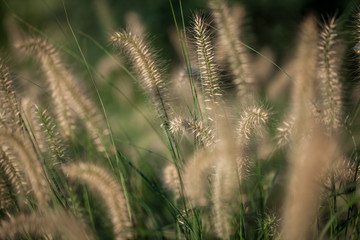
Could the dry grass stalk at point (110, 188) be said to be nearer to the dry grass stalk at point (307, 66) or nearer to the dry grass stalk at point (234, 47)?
the dry grass stalk at point (234, 47)

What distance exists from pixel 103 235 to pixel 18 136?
2.43 feet

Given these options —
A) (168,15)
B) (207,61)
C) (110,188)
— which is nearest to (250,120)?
(207,61)

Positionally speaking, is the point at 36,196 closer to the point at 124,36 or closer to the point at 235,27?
the point at 124,36

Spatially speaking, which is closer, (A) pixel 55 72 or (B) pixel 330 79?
(B) pixel 330 79

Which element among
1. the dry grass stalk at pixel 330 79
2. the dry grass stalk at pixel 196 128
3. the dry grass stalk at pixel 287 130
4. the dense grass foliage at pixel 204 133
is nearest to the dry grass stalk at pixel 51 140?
the dense grass foliage at pixel 204 133

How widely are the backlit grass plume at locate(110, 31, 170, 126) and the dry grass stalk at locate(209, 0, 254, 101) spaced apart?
0.80 ft

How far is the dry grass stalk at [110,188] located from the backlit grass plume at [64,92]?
9cm

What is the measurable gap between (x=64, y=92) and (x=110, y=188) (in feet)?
1.27

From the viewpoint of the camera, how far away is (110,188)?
47.8 inches

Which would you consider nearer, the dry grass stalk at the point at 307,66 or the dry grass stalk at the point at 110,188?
the dry grass stalk at the point at 307,66

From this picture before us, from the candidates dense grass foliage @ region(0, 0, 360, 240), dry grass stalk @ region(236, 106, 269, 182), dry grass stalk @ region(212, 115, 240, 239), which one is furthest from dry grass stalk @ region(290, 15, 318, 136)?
dry grass stalk @ region(212, 115, 240, 239)

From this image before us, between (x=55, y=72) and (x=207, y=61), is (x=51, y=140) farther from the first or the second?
(x=207, y=61)

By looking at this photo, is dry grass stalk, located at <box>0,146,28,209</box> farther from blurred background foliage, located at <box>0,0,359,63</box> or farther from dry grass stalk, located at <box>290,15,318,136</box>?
blurred background foliage, located at <box>0,0,359,63</box>

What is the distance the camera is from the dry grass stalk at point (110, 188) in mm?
1177
